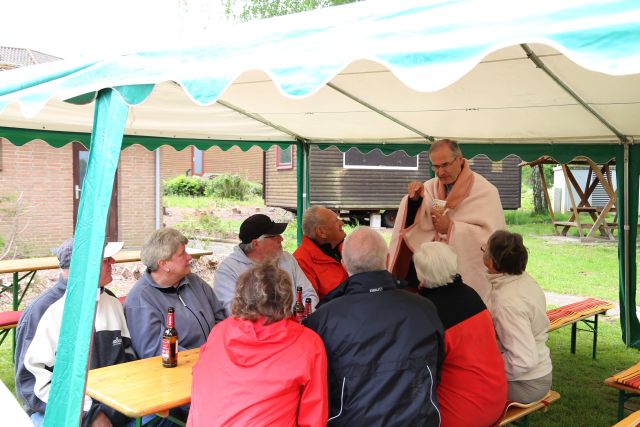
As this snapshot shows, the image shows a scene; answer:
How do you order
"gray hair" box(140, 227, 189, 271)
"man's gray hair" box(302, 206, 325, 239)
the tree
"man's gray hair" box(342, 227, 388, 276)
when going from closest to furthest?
"man's gray hair" box(342, 227, 388, 276) < "gray hair" box(140, 227, 189, 271) < "man's gray hair" box(302, 206, 325, 239) < the tree

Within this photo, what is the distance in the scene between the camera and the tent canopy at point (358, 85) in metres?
1.82

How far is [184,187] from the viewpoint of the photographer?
24.2 metres

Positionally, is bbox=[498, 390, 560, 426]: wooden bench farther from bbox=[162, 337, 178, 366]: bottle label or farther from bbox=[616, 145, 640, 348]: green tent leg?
bbox=[616, 145, 640, 348]: green tent leg

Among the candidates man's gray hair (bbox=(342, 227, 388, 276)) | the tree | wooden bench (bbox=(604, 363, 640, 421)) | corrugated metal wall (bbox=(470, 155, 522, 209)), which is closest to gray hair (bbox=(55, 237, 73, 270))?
man's gray hair (bbox=(342, 227, 388, 276))

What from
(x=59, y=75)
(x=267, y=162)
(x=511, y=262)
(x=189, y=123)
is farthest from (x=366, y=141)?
(x=267, y=162)

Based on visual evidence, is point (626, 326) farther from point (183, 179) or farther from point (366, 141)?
point (183, 179)

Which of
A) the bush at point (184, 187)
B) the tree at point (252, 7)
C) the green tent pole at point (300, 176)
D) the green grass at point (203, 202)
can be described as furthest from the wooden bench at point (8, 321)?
the bush at point (184, 187)

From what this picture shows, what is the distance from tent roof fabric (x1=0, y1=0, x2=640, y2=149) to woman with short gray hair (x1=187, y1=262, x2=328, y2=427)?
78 centimetres

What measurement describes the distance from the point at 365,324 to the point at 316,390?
31cm

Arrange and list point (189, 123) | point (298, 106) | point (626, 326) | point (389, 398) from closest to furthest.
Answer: point (389, 398) → point (298, 106) → point (189, 123) → point (626, 326)

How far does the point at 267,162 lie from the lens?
60.4ft

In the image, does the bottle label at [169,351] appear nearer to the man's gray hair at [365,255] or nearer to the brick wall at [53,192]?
the man's gray hair at [365,255]

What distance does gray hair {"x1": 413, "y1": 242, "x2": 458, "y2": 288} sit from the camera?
285 cm

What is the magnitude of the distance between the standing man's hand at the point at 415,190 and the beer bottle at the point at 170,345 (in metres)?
1.83
